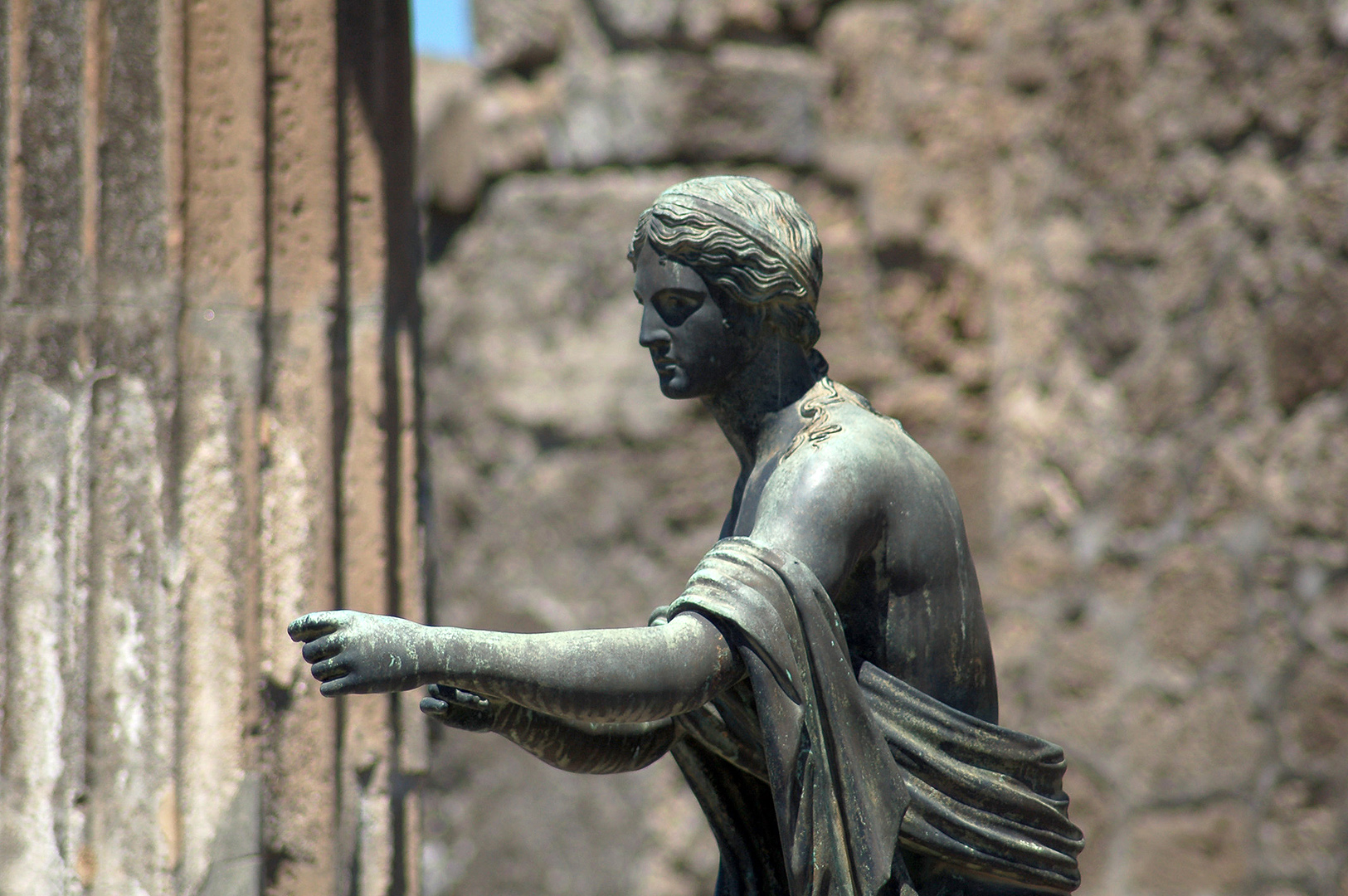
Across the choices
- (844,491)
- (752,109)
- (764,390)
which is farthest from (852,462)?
(752,109)

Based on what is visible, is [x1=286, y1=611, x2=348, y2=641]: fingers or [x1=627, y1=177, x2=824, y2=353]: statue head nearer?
[x1=286, y1=611, x2=348, y2=641]: fingers

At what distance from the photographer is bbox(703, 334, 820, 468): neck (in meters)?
1.79

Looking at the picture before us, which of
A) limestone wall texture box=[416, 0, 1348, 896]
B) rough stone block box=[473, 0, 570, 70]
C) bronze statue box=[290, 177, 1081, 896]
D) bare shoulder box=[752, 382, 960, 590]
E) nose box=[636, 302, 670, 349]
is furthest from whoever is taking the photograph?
rough stone block box=[473, 0, 570, 70]

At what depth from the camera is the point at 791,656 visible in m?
1.56

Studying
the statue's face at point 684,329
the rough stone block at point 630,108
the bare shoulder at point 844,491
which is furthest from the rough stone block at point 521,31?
the bare shoulder at point 844,491

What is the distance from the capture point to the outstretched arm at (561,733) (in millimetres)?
1609

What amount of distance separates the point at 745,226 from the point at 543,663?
58 cm

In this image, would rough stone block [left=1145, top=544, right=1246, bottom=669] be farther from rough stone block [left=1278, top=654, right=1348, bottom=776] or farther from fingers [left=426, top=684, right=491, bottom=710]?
fingers [left=426, top=684, right=491, bottom=710]

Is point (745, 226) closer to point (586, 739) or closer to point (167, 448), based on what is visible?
point (586, 739)

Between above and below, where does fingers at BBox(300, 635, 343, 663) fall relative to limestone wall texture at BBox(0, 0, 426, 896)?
below

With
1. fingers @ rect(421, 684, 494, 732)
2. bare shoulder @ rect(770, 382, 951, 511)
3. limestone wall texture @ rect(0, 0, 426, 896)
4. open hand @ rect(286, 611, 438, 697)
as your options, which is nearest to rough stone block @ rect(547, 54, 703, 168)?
limestone wall texture @ rect(0, 0, 426, 896)

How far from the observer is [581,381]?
3.75 meters

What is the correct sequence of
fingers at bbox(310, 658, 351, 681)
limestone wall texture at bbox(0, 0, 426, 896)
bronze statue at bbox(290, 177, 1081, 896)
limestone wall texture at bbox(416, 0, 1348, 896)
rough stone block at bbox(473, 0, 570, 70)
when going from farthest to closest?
rough stone block at bbox(473, 0, 570, 70) < limestone wall texture at bbox(416, 0, 1348, 896) < limestone wall texture at bbox(0, 0, 426, 896) < bronze statue at bbox(290, 177, 1081, 896) < fingers at bbox(310, 658, 351, 681)

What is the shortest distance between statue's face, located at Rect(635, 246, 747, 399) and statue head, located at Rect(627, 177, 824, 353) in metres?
0.02
